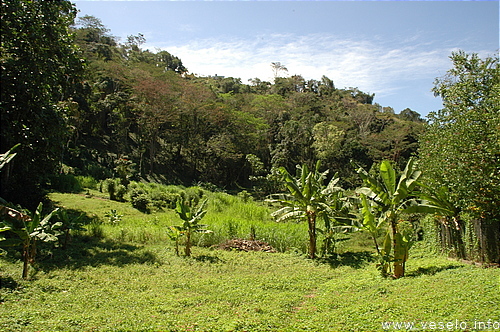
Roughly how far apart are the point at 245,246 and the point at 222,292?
4707 mm

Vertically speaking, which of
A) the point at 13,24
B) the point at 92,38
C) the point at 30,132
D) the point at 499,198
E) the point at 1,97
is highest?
the point at 92,38

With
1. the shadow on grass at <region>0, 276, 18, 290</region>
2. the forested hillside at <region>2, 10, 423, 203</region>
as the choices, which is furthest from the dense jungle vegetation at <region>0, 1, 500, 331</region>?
the forested hillside at <region>2, 10, 423, 203</region>

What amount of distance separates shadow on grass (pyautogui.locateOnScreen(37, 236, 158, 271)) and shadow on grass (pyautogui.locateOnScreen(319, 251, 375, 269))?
5012 millimetres

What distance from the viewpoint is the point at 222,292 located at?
6.65m

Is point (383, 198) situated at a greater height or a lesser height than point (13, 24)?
lesser

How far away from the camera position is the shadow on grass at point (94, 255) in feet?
25.8

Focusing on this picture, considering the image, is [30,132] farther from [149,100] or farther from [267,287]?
[149,100]

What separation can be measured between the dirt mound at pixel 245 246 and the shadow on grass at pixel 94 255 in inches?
103

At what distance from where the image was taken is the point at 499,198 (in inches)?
294

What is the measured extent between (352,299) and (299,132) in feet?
91.4

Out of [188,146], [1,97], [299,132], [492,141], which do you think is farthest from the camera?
[299,132]

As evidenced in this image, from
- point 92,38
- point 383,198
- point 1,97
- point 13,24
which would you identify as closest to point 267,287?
point 383,198

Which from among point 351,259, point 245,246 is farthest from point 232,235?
point 351,259

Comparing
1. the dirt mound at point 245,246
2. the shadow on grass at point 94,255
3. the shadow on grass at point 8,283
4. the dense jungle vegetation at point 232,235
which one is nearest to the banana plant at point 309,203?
the dense jungle vegetation at point 232,235
